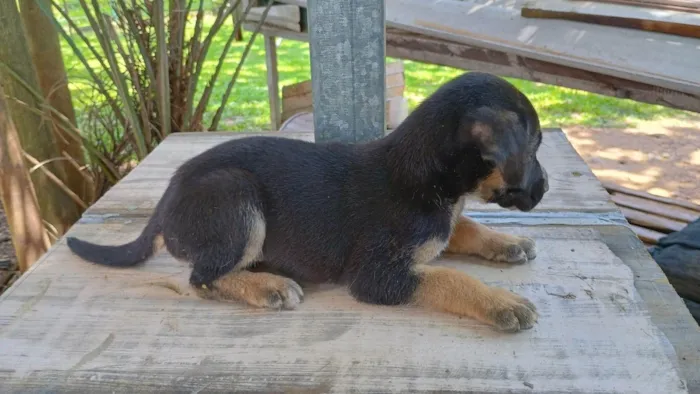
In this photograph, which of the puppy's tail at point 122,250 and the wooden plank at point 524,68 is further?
the wooden plank at point 524,68

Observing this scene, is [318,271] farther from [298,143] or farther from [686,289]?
[686,289]

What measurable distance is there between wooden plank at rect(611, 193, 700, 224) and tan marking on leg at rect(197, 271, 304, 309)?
3.19 m

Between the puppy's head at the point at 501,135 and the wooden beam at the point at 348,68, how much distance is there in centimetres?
86

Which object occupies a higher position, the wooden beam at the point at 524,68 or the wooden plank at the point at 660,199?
the wooden beam at the point at 524,68

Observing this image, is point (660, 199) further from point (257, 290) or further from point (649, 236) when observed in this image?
point (257, 290)

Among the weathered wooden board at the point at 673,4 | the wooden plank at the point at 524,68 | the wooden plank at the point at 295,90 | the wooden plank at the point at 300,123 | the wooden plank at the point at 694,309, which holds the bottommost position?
the wooden plank at the point at 694,309

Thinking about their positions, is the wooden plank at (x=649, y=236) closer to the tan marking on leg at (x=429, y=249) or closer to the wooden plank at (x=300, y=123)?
the tan marking on leg at (x=429, y=249)

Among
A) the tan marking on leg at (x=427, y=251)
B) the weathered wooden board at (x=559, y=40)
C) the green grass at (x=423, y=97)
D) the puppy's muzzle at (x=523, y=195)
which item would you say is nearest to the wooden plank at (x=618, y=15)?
the weathered wooden board at (x=559, y=40)

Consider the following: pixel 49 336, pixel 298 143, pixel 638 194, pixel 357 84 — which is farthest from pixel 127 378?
pixel 638 194

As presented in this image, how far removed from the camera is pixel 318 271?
2574 mm

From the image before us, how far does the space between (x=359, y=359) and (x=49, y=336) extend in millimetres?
1197

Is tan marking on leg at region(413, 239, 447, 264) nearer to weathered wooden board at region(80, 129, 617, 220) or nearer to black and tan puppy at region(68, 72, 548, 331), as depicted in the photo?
black and tan puppy at region(68, 72, 548, 331)

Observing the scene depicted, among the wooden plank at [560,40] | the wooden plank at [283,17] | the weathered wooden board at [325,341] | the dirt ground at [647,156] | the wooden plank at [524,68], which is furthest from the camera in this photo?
the dirt ground at [647,156]

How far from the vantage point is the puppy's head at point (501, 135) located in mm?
2154
